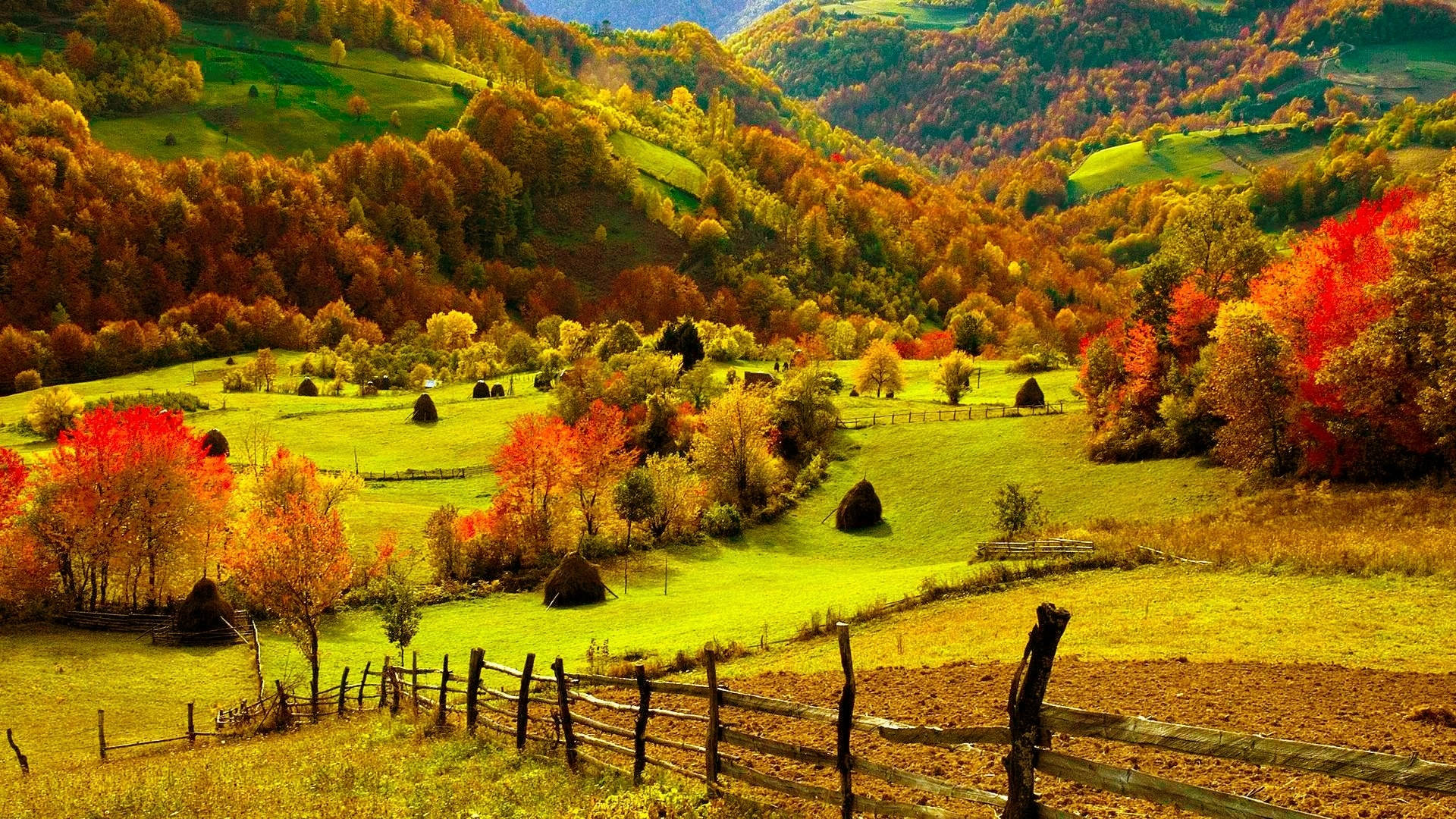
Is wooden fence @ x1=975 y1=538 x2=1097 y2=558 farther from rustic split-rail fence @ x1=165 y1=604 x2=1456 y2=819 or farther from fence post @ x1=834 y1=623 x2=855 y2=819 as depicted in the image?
fence post @ x1=834 y1=623 x2=855 y2=819

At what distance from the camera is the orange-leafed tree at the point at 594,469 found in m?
58.4

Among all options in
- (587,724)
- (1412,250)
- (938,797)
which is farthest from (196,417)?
(1412,250)

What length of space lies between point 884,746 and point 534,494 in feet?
139

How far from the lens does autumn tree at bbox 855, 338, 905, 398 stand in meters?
91.5

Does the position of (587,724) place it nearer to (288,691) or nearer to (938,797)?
(938,797)

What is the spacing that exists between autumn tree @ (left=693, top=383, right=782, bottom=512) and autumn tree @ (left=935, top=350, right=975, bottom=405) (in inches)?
1081

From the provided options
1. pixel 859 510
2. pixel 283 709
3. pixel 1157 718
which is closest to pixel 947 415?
pixel 859 510

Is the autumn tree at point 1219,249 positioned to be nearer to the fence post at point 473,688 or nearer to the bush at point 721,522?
the bush at point 721,522

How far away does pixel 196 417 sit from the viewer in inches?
3255

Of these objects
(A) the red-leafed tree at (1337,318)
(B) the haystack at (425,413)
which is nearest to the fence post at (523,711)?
(A) the red-leafed tree at (1337,318)

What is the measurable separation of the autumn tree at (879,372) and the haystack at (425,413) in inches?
1740

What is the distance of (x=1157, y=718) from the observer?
1709 centimetres

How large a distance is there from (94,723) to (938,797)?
3100 centimetres

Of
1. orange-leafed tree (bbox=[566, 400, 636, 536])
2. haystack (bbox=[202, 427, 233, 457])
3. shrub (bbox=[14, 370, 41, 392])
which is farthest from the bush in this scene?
shrub (bbox=[14, 370, 41, 392])
